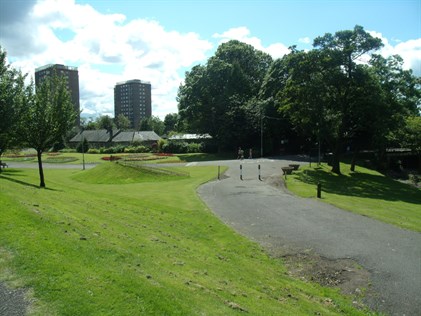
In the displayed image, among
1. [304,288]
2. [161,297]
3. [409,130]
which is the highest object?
[409,130]

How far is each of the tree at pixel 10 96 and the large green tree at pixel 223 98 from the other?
42.4 meters

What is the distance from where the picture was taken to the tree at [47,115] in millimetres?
22016

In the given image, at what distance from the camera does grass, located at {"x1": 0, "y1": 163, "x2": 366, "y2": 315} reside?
520cm

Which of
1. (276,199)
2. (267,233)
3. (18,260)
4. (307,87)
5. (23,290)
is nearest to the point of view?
(23,290)

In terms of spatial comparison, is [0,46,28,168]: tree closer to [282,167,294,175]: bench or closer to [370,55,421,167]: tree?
[282,167,294,175]: bench

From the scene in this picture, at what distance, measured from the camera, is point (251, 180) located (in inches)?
1147

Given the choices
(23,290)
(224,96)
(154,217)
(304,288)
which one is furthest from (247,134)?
(23,290)

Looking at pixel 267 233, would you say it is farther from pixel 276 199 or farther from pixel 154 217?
pixel 276 199

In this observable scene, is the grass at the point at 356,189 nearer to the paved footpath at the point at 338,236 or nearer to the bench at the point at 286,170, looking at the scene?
the bench at the point at 286,170

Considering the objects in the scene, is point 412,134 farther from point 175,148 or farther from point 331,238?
point 175,148

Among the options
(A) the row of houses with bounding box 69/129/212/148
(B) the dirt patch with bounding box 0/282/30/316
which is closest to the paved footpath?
(B) the dirt patch with bounding box 0/282/30/316

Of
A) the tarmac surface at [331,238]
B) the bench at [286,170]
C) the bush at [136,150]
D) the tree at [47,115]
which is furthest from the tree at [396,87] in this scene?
the bush at [136,150]

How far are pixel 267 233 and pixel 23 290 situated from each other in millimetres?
9549

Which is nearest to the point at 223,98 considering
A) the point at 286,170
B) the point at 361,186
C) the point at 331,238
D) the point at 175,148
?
the point at 175,148
